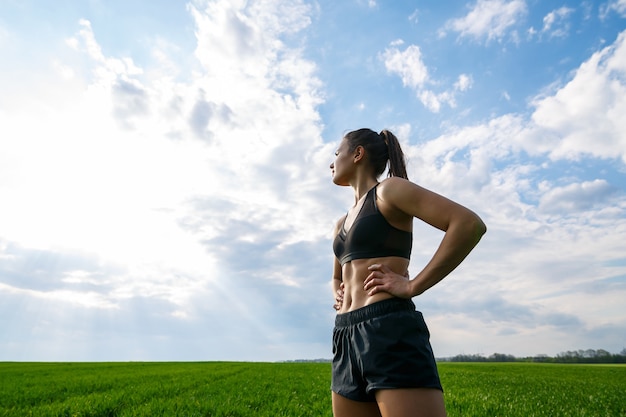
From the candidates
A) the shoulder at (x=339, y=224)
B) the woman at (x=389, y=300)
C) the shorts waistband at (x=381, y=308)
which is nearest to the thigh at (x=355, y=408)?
the woman at (x=389, y=300)

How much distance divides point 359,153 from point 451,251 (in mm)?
1082

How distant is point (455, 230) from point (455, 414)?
643 cm

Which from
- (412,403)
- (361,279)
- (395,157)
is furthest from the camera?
(395,157)

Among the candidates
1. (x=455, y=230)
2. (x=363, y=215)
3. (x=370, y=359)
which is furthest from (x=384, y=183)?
Result: (x=370, y=359)

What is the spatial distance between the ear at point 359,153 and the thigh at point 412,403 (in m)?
A: 1.61

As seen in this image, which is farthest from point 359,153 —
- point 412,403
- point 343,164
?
point 412,403

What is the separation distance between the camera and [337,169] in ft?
11.0

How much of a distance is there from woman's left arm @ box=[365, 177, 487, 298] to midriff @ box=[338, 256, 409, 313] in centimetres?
7

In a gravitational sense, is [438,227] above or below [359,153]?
below

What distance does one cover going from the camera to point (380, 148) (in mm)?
3283

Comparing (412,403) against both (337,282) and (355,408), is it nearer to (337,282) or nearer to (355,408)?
(355,408)

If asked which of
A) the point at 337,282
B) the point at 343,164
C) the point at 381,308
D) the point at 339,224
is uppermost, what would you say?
the point at 343,164

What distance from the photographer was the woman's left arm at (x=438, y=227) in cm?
252

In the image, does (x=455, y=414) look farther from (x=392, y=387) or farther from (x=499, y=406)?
(x=392, y=387)
